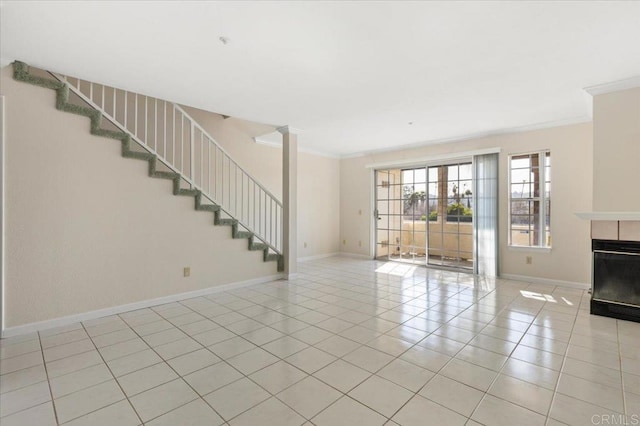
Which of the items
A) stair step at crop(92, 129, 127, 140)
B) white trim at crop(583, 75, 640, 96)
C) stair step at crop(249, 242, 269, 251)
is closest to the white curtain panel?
white trim at crop(583, 75, 640, 96)

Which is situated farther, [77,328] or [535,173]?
[535,173]

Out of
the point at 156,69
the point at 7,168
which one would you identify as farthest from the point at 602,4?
the point at 7,168

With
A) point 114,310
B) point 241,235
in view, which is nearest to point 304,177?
point 241,235

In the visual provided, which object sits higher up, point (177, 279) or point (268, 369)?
point (177, 279)

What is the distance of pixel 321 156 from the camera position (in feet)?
24.8

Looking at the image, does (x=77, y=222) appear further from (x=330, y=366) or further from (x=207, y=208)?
(x=330, y=366)

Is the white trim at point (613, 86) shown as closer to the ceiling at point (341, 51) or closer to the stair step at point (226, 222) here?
the ceiling at point (341, 51)

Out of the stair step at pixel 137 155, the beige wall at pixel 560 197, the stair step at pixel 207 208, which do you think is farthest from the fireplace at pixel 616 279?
the stair step at pixel 137 155

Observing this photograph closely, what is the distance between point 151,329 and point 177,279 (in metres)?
1.04

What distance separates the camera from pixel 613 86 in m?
3.36

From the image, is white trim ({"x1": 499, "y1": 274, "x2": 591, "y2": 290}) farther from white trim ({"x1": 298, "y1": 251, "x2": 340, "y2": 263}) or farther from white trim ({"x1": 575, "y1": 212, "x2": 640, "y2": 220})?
white trim ({"x1": 298, "y1": 251, "x2": 340, "y2": 263})

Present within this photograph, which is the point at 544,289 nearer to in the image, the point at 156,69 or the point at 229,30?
the point at 229,30

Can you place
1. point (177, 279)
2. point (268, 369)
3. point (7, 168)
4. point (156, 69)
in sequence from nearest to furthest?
point (268, 369), point (7, 168), point (156, 69), point (177, 279)

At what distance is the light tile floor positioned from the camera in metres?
1.81
